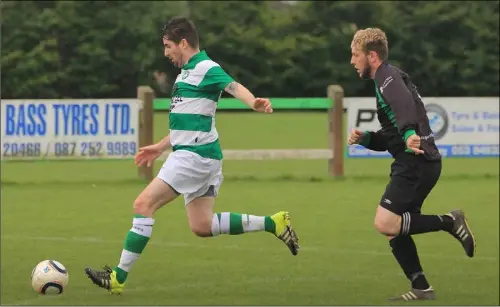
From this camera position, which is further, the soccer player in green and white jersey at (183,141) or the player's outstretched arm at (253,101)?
the soccer player in green and white jersey at (183,141)

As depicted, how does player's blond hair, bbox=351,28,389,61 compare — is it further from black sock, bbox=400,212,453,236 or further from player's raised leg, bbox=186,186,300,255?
Answer: player's raised leg, bbox=186,186,300,255

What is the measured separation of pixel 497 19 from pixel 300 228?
4665cm

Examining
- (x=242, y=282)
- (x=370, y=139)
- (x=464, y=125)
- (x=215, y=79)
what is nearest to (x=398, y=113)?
(x=370, y=139)

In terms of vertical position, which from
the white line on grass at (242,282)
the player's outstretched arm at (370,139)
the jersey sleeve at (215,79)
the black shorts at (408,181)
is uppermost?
the jersey sleeve at (215,79)

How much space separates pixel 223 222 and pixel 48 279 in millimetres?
1441

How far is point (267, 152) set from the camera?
20.3 meters

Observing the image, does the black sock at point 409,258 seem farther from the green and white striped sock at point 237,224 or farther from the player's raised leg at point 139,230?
the player's raised leg at point 139,230

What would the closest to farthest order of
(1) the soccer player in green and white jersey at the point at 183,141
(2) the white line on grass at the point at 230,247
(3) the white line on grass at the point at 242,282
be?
(1) the soccer player in green and white jersey at the point at 183,141 < (3) the white line on grass at the point at 242,282 < (2) the white line on grass at the point at 230,247

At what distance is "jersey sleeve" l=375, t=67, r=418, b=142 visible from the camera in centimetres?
899

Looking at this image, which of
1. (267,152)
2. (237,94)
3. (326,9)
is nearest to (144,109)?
(267,152)

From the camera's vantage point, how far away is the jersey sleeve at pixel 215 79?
9312mm

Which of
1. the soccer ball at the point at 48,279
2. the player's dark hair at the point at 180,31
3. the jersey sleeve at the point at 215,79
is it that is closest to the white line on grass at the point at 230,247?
the soccer ball at the point at 48,279

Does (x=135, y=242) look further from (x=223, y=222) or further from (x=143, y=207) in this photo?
(x=223, y=222)

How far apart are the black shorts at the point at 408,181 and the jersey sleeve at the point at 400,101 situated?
0.33m
